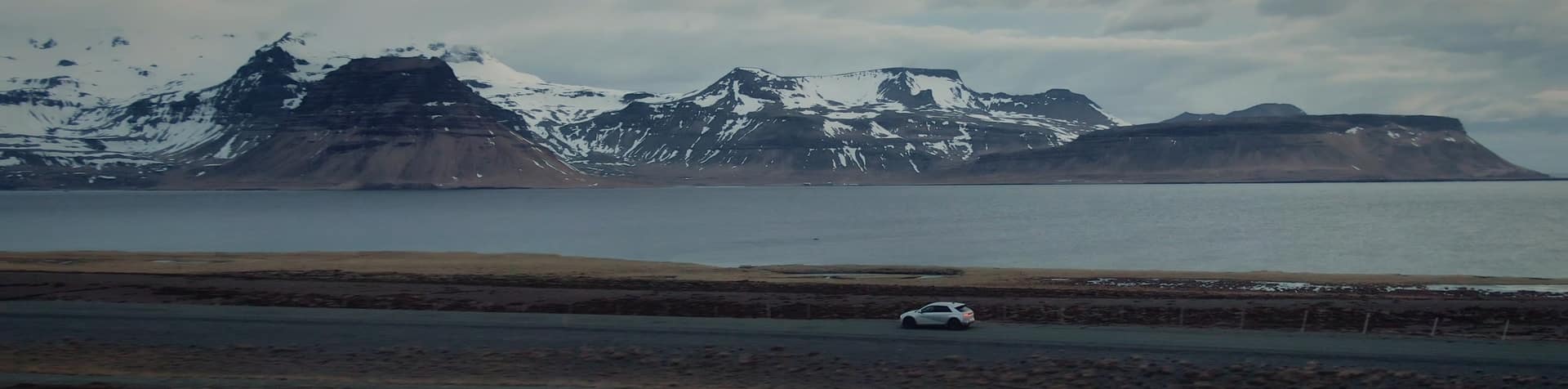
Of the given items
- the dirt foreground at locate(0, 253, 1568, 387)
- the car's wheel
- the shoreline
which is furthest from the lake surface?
the car's wheel

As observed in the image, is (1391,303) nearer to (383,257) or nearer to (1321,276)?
(1321,276)

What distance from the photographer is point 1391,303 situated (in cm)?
4934

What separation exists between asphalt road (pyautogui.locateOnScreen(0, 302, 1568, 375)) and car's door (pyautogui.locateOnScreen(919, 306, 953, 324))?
362 millimetres

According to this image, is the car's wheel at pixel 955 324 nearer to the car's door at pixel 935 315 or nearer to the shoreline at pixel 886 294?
the car's door at pixel 935 315

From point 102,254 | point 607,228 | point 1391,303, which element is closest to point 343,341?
point 1391,303

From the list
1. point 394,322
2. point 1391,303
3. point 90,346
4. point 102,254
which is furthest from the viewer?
point 102,254

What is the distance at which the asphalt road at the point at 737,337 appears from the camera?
3394cm

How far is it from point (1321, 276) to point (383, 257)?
225 ft

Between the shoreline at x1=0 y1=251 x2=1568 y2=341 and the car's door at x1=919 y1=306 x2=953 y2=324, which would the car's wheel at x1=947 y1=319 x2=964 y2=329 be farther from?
the shoreline at x1=0 y1=251 x2=1568 y2=341

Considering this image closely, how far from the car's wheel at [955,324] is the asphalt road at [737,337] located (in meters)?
0.42

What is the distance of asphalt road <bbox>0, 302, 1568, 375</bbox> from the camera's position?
1336 inches

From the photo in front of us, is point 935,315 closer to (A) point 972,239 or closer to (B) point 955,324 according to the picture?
(B) point 955,324

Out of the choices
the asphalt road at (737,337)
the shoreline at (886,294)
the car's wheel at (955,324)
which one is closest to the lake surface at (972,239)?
the shoreline at (886,294)

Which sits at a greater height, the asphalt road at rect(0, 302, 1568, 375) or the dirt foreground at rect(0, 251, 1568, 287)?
the dirt foreground at rect(0, 251, 1568, 287)
